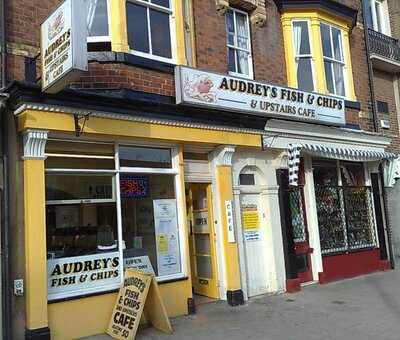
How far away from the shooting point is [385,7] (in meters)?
15.8

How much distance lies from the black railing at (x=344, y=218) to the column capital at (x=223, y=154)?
319cm

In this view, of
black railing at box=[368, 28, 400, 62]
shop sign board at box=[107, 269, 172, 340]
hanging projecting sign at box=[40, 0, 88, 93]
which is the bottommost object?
shop sign board at box=[107, 269, 172, 340]

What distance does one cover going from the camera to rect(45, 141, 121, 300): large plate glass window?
7.16 metres

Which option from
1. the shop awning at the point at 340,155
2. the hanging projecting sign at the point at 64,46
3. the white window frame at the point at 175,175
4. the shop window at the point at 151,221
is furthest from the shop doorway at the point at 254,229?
the hanging projecting sign at the point at 64,46

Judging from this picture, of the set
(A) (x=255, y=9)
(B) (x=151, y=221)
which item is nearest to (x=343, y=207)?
(A) (x=255, y=9)

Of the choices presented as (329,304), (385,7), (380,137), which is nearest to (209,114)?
(329,304)

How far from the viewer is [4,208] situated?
22.2ft

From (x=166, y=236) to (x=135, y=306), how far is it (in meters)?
1.71

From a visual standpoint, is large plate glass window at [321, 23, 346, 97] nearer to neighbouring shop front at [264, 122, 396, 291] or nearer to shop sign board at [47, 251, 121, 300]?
neighbouring shop front at [264, 122, 396, 291]

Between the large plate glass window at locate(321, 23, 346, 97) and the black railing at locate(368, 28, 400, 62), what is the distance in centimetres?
194

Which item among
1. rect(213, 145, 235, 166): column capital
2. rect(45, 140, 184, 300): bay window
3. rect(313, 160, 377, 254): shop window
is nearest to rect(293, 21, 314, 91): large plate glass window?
rect(313, 160, 377, 254): shop window

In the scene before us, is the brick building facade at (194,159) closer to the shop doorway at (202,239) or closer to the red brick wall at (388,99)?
the shop doorway at (202,239)

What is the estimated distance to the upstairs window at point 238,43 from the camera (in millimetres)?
10305

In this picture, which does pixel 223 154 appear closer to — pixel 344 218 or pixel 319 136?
pixel 319 136
